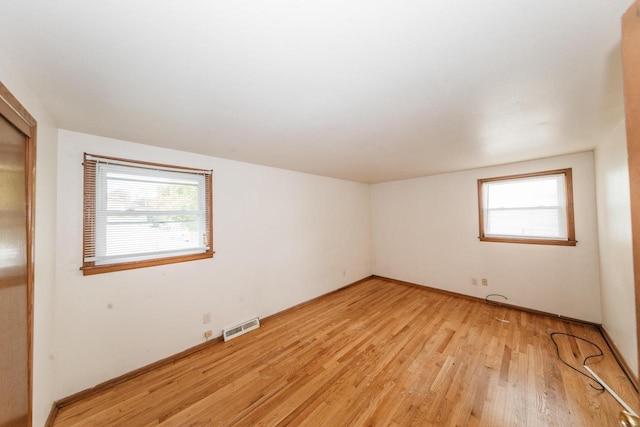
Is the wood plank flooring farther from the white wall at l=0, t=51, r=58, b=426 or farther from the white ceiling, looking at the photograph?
the white ceiling

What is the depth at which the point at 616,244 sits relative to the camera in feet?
6.97

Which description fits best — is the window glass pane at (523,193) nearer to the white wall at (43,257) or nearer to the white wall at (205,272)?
the white wall at (205,272)

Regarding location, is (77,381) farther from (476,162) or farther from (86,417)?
(476,162)

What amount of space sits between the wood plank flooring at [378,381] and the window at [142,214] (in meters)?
1.14

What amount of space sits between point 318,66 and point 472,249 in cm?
394

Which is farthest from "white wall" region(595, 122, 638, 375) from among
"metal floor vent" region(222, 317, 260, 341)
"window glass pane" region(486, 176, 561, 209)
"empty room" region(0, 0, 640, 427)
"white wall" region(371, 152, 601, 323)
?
"metal floor vent" region(222, 317, 260, 341)

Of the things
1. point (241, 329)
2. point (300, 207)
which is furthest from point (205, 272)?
point (300, 207)

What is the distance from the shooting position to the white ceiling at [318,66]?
0.83 m

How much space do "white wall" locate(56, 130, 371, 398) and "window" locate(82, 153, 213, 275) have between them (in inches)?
3.2

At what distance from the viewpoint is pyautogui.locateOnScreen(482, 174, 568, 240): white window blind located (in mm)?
2988

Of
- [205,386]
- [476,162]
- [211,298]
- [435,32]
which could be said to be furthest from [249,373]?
[476,162]

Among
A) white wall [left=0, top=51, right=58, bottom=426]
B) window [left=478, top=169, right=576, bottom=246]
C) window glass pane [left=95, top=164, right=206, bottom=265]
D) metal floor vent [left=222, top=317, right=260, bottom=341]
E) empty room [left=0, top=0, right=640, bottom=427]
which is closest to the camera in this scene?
empty room [left=0, top=0, right=640, bottom=427]

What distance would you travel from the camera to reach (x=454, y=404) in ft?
5.58

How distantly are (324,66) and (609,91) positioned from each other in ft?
6.23
